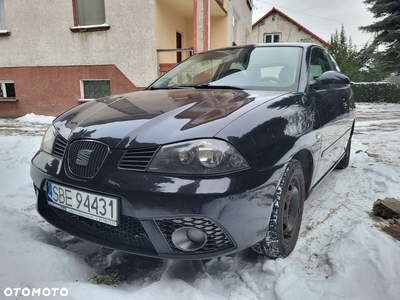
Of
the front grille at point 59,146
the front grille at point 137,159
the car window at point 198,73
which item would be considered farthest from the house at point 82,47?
the front grille at point 137,159

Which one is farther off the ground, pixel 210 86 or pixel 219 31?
pixel 219 31

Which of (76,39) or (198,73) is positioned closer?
(198,73)

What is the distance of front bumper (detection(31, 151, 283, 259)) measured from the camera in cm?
143

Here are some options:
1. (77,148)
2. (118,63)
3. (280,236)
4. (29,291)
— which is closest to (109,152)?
(77,148)

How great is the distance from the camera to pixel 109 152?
158cm

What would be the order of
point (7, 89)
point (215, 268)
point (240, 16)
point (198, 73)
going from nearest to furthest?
1. point (215, 268)
2. point (198, 73)
3. point (7, 89)
4. point (240, 16)

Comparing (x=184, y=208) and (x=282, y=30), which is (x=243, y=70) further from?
(x=282, y=30)

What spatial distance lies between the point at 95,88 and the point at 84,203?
838cm

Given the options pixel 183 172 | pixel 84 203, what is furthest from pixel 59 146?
pixel 183 172

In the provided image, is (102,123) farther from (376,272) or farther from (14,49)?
(14,49)

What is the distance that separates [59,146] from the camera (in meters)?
1.87

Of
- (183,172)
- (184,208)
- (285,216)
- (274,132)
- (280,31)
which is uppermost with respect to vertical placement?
(280,31)

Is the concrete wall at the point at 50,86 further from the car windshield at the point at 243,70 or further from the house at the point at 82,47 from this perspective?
the car windshield at the point at 243,70

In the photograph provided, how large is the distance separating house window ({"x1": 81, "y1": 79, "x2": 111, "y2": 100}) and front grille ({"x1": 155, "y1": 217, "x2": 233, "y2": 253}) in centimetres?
831
